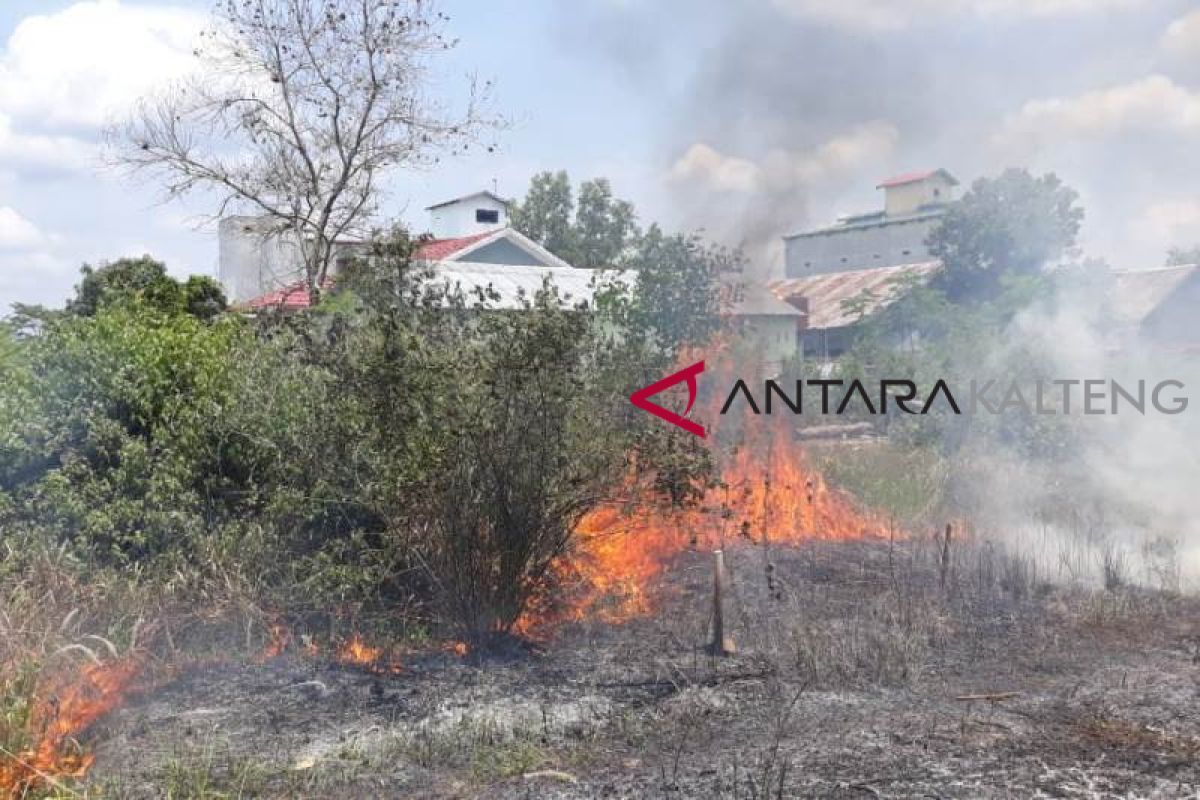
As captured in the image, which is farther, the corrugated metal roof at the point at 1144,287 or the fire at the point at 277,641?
the corrugated metal roof at the point at 1144,287

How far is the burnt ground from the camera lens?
5551 mm

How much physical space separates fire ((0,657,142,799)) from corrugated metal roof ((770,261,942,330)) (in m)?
21.8

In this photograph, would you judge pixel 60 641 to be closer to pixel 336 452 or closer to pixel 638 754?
pixel 336 452

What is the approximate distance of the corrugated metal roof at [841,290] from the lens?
28.6 m

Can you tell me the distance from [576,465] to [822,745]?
2.89 metres

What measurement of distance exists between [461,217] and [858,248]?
51.9 ft

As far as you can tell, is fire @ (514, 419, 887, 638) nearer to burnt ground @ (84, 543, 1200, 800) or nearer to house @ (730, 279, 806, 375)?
burnt ground @ (84, 543, 1200, 800)

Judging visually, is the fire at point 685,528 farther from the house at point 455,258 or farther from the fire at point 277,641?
the house at point 455,258

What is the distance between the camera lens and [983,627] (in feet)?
28.1

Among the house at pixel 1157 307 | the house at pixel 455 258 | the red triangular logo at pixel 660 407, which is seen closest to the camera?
the red triangular logo at pixel 660 407

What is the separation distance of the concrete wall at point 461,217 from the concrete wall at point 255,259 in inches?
376

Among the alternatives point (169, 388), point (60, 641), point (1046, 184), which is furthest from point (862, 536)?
point (1046, 184)

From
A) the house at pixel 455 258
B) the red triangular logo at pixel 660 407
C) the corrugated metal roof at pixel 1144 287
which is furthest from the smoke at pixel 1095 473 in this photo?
the house at pixel 455 258

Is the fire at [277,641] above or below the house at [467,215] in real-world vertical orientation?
below
